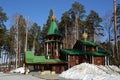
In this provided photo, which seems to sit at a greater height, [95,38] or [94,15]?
[94,15]

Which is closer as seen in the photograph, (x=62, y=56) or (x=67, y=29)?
(x=62, y=56)

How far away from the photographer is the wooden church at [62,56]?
36.1 m

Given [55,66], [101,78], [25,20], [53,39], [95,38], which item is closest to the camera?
[101,78]

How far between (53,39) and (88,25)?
860 inches

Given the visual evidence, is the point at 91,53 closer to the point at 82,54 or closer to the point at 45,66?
the point at 82,54

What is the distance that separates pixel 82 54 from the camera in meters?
36.7


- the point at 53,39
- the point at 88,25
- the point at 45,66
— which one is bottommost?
the point at 45,66

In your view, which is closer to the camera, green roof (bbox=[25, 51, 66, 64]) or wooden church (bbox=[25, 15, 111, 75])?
green roof (bbox=[25, 51, 66, 64])

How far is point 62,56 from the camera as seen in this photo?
3844 cm

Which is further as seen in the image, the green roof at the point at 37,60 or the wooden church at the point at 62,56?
the wooden church at the point at 62,56

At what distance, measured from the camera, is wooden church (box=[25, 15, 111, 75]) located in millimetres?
Result: 36062

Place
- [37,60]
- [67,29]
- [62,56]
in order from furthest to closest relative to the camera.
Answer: [67,29], [62,56], [37,60]

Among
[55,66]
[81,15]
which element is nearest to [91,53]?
[55,66]

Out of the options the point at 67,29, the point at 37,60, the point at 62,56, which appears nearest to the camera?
the point at 37,60
